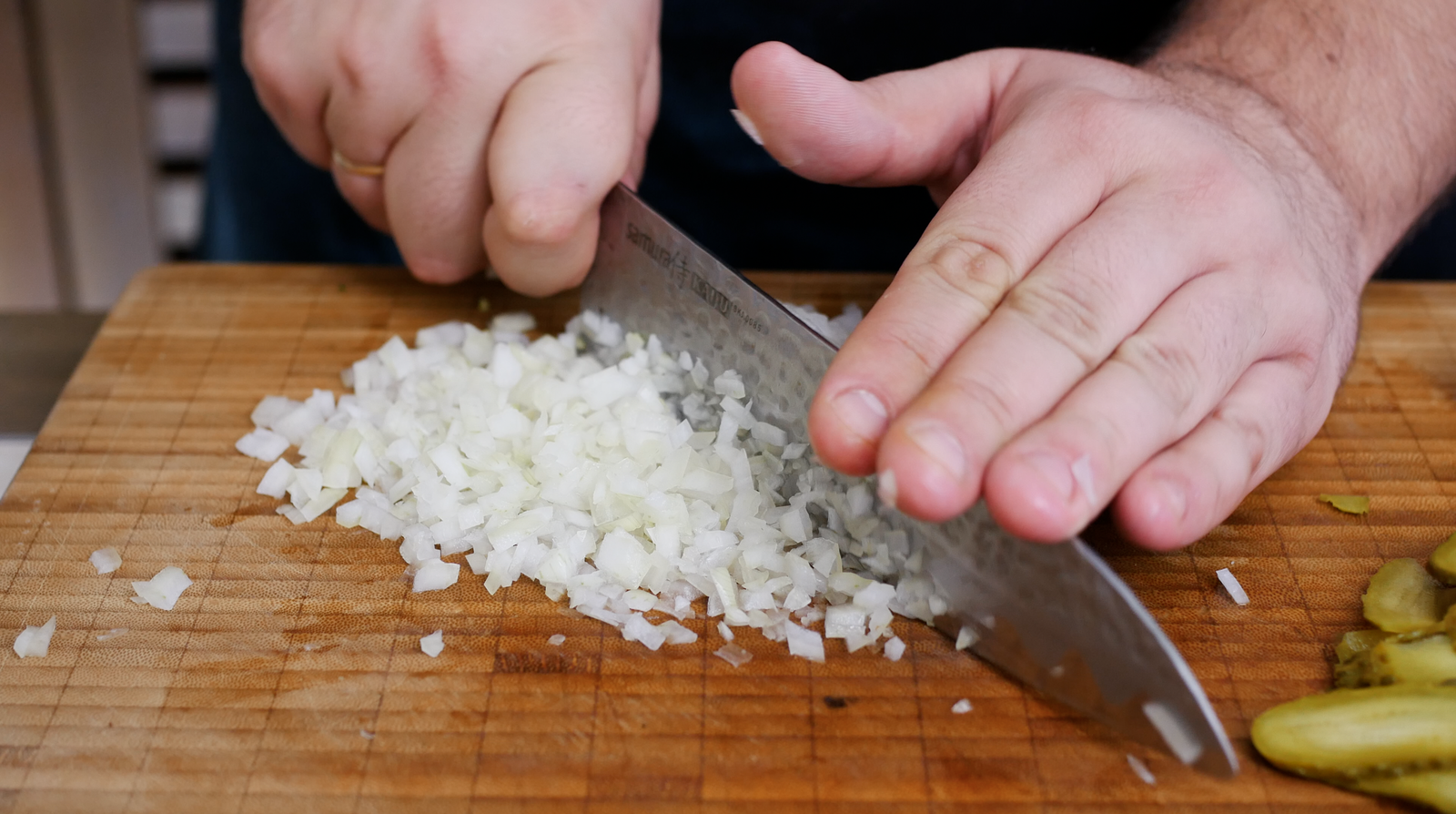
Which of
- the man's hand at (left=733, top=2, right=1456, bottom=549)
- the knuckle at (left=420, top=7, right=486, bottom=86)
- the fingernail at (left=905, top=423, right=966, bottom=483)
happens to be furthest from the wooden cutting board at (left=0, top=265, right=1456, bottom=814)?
the knuckle at (left=420, top=7, right=486, bottom=86)

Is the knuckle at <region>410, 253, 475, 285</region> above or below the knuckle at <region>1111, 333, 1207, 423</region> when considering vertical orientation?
below

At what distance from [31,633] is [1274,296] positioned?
110cm

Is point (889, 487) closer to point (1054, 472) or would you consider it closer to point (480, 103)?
point (1054, 472)

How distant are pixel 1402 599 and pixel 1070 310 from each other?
15.3 inches

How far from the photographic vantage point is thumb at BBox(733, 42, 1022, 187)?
3.44ft

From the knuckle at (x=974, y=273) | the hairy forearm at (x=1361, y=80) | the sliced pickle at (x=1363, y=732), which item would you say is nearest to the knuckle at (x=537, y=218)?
the knuckle at (x=974, y=273)

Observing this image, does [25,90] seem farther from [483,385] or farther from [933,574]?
[933,574]

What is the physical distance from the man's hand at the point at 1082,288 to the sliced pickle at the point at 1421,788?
21 centimetres

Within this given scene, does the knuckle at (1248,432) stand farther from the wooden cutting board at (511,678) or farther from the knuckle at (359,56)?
the knuckle at (359,56)

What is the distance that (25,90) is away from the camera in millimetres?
2492

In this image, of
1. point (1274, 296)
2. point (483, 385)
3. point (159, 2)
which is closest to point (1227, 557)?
point (1274, 296)

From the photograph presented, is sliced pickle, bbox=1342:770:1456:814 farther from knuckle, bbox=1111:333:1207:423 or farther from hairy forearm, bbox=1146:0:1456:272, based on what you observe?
hairy forearm, bbox=1146:0:1456:272

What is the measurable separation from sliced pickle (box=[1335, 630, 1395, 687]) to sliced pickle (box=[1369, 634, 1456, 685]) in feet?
0.05

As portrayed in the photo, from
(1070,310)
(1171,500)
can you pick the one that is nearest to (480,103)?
(1070,310)
